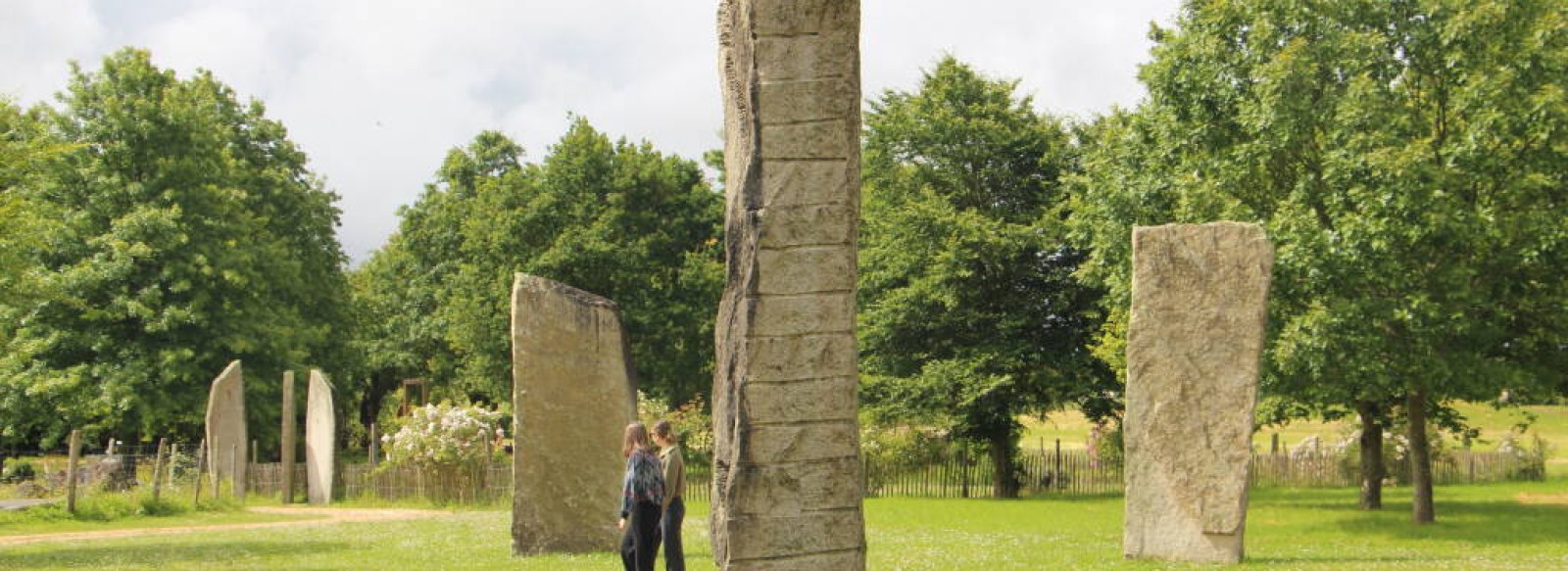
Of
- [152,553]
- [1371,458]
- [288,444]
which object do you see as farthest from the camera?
[288,444]

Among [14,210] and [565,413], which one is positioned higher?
[14,210]

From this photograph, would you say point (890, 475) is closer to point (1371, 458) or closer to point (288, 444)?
point (1371, 458)

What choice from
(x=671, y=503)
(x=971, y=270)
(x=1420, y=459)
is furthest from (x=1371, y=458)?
(x=671, y=503)

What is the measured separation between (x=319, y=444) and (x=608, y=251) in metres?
13.0

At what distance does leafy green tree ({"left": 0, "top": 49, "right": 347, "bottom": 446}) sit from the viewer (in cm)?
3491

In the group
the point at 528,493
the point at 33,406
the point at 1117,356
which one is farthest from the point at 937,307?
the point at 33,406

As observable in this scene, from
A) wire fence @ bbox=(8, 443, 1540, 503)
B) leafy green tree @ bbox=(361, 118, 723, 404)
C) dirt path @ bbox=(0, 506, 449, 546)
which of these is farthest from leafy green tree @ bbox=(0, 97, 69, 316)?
leafy green tree @ bbox=(361, 118, 723, 404)

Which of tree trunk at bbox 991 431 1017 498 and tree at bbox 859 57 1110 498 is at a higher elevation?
tree at bbox 859 57 1110 498

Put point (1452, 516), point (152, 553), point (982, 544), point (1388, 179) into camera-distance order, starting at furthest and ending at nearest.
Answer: point (1452, 516), point (1388, 179), point (982, 544), point (152, 553)

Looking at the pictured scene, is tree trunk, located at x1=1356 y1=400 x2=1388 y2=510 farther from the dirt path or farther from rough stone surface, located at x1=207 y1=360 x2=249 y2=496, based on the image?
rough stone surface, located at x1=207 y1=360 x2=249 y2=496

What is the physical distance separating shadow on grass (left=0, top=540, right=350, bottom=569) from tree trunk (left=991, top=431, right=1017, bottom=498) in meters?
20.6

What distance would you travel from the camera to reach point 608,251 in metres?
40.8

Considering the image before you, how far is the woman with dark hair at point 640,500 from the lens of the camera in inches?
443

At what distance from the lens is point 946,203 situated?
34.7 m
